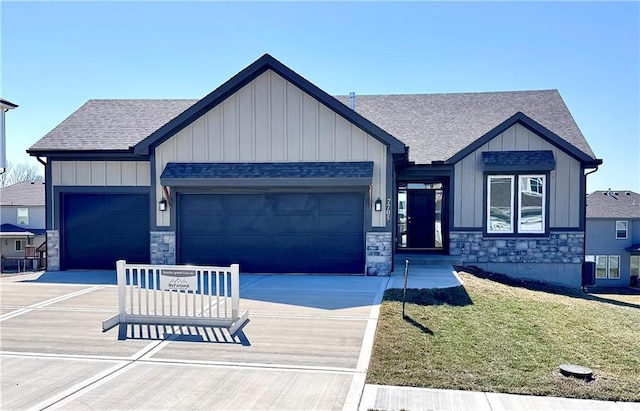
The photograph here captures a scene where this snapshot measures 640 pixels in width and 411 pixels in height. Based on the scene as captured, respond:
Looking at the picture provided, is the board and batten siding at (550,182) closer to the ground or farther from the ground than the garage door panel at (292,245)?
farther from the ground

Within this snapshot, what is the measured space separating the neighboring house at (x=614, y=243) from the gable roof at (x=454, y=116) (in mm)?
15681

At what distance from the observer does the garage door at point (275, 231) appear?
39.2 ft

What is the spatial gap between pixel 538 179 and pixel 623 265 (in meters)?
20.2

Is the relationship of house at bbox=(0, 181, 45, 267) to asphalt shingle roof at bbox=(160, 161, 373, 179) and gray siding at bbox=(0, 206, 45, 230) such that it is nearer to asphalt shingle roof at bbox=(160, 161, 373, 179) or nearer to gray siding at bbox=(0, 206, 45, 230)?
gray siding at bbox=(0, 206, 45, 230)

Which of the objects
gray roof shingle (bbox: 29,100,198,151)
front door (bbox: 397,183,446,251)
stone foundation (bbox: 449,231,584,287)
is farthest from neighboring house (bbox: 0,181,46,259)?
stone foundation (bbox: 449,231,584,287)

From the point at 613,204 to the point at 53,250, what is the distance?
32.0m

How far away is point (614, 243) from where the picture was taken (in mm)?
28938

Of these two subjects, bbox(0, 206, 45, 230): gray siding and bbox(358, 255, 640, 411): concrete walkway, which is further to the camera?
bbox(0, 206, 45, 230): gray siding

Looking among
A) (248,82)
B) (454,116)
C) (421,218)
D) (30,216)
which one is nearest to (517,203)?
(421,218)

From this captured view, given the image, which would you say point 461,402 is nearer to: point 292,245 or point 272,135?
point 292,245

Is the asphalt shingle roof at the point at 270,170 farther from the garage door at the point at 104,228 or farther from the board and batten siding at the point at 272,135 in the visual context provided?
the garage door at the point at 104,228

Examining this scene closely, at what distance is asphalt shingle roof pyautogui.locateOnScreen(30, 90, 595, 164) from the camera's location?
43.4ft

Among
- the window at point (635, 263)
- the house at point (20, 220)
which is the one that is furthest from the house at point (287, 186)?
the house at point (20, 220)

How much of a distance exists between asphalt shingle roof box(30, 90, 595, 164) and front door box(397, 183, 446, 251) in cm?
173
